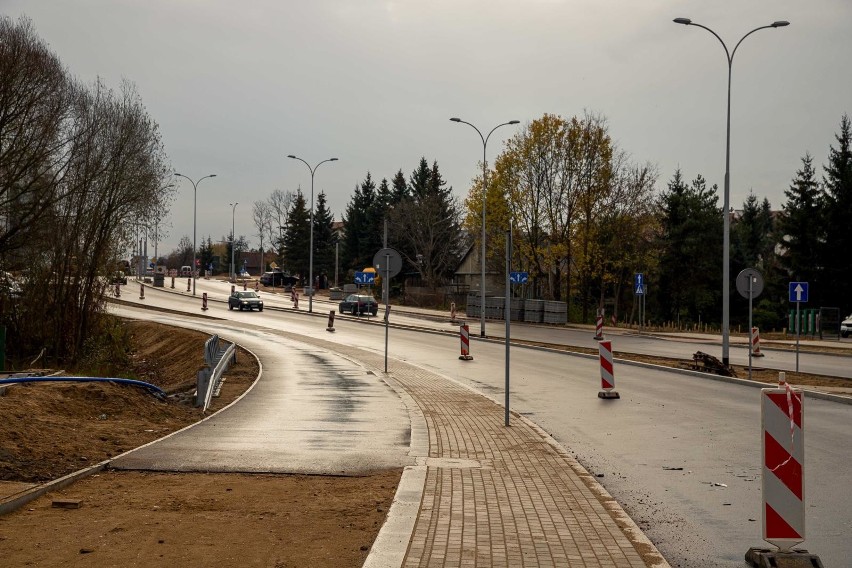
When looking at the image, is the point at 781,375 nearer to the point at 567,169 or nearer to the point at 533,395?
the point at 533,395

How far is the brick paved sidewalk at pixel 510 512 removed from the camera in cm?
579

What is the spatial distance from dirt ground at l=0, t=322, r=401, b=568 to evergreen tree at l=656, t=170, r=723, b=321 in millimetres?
63709

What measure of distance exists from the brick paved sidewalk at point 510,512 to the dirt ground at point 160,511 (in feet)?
1.46

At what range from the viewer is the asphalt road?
6.94 metres

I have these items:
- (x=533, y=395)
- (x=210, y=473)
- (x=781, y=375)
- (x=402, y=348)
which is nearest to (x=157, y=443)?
(x=210, y=473)

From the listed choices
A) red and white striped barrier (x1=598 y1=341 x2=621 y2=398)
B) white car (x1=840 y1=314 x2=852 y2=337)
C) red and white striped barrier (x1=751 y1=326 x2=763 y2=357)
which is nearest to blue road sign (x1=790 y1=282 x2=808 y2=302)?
red and white striped barrier (x1=751 y1=326 x2=763 y2=357)

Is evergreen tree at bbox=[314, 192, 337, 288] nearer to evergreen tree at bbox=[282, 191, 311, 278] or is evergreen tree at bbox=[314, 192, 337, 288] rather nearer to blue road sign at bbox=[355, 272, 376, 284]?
evergreen tree at bbox=[282, 191, 311, 278]

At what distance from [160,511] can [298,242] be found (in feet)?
324

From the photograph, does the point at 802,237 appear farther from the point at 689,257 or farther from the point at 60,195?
the point at 60,195

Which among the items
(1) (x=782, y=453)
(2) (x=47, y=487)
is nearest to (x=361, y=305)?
(2) (x=47, y=487)

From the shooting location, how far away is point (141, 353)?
38.9 m

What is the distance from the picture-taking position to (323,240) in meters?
104

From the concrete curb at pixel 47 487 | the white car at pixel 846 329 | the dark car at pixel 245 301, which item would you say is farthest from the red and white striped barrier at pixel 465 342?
the dark car at pixel 245 301

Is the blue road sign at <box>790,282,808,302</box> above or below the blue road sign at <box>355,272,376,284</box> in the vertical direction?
below
